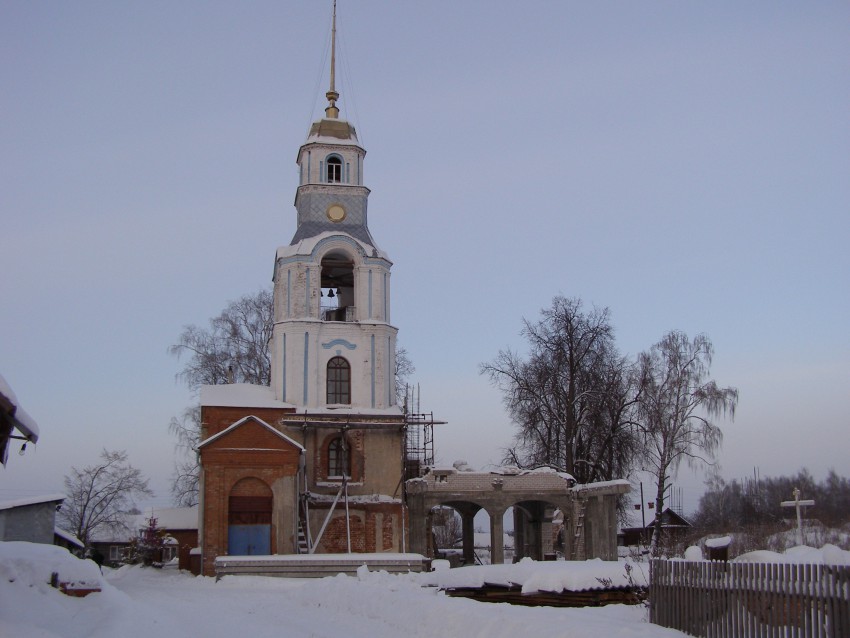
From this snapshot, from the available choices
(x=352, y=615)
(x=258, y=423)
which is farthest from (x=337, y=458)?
(x=352, y=615)

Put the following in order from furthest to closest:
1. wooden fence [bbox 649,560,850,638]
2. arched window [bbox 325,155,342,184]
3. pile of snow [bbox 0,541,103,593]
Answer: arched window [bbox 325,155,342,184] → pile of snow [bbox 0,541,103,593] → wooden fence [bbox 649,560,850,638]

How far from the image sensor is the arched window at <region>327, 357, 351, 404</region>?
33594mm

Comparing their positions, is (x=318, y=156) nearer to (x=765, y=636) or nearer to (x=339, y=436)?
(x=339, y=436)

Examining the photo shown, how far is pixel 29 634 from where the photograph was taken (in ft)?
35.5

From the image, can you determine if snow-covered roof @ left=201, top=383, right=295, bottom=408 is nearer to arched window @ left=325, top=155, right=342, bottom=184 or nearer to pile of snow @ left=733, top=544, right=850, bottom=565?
arched window @ left=325, top=155, right=342, bottom=184

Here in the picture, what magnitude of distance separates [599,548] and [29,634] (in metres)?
25.5

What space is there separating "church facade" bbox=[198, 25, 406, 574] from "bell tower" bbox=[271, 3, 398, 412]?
1.5 inches

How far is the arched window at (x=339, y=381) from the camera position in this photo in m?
33.6

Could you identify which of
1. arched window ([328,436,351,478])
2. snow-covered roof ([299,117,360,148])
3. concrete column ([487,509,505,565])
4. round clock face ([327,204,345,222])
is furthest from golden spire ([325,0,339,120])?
concrete column ([487,509,505,565])

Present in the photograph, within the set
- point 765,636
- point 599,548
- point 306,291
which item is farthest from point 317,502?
point 765,636

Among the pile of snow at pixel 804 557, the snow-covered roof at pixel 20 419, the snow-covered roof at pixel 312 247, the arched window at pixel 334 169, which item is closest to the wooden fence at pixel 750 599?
the pile of snow at pixel 804 557

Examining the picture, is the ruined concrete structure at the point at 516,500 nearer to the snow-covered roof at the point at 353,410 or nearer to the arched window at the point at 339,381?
the snow-covered roof at the point at 353,410

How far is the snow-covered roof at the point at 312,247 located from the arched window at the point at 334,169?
2.26m

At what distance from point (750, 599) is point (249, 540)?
20.3 m
